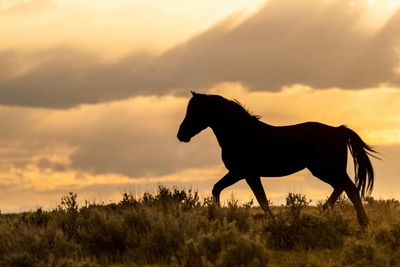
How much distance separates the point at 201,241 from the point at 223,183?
5.24m

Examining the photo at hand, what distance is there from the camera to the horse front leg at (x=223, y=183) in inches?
599

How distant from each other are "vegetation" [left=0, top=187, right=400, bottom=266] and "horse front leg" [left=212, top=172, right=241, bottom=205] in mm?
813

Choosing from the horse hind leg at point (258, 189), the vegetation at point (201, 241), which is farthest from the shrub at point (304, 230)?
the horse hind leg at point (258, 189)

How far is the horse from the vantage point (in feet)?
50.7

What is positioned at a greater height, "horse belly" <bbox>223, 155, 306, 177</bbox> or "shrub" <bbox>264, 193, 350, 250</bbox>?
"horse belly" <bbox>223, 155, 306, 177</bbox>

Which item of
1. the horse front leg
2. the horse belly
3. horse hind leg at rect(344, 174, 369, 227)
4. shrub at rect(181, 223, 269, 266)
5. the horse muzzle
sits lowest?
shrub at rect(181, 223, 269, 266)

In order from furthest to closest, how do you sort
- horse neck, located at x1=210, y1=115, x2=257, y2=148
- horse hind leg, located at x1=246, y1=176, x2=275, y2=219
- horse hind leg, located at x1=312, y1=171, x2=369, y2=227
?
horse neck, located at x1=210, y1=115, x2=257, y2=148
horse hind leg, located at x1=312, y1=171, x2=369, y2=227
horse hind leg, located at x1=246, y1=176, x2=275, y2=219

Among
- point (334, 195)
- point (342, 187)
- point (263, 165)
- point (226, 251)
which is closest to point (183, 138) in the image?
point (263, 165)

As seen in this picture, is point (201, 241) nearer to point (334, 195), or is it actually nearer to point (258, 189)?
point (258, 189)

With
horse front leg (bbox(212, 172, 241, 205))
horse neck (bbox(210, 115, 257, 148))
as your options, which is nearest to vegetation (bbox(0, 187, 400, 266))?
horse front leg (bbox(212, 172, 241, 205))

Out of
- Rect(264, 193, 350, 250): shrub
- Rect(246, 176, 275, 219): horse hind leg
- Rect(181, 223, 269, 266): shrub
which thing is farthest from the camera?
Rect(246, 176, 275, 219): horse hind leg

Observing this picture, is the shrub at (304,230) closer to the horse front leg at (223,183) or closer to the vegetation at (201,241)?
the vegetation at (201,241)

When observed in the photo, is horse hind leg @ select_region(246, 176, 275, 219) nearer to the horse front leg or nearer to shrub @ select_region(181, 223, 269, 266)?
the horse front leg

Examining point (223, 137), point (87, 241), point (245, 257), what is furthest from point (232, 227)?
point (223, 137)
